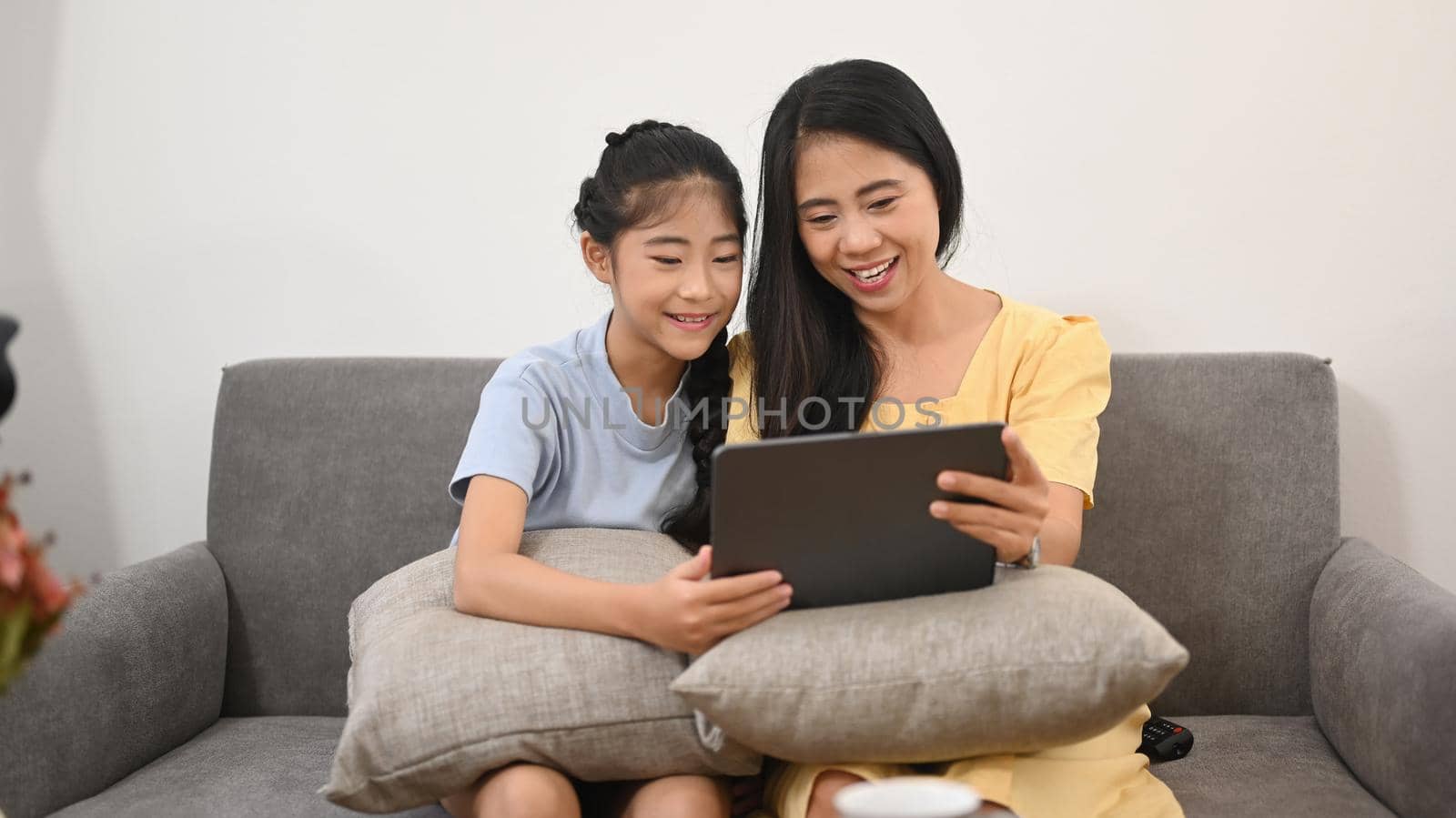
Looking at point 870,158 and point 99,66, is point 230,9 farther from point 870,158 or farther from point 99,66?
point 870,158

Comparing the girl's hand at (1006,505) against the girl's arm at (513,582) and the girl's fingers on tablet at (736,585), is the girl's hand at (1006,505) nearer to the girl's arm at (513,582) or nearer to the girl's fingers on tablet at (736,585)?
the girl's fingers on tablet at (736,585)

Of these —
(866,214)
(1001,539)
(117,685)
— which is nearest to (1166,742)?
(1001,539)

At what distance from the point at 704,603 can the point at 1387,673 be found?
815mm

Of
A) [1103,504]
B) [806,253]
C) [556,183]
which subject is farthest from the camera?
[556,183]

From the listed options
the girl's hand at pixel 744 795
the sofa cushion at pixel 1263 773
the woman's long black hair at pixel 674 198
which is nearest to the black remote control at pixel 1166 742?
the sofa cushion at pixel 1263 773

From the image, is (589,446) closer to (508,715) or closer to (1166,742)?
(508,715)

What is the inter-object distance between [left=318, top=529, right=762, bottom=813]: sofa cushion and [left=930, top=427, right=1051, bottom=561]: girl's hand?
32 centimetres

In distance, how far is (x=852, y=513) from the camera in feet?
3.70

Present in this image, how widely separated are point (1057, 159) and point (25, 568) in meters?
1.56

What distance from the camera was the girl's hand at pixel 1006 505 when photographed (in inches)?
44.8

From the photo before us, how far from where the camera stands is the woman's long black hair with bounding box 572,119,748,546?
1474 mm

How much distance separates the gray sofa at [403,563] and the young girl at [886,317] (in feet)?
0.70

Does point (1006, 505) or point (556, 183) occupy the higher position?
point (556, 183)

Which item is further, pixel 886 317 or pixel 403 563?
pixel 403 563
